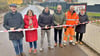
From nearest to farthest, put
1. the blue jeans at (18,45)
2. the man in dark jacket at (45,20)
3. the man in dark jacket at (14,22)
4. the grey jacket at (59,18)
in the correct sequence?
the man in dark jacket at (14,22) → the blue jeans at (18,45) → the man in dark jacket at (45,20) → the grey jacket at (59,18)

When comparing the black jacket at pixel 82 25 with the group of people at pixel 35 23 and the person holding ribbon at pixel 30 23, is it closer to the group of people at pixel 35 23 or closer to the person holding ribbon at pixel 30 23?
the group of people at pixel 35 23

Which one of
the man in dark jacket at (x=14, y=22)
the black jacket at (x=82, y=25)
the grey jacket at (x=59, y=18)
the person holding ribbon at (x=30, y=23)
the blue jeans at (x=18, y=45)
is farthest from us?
the black jacket at (x=82, y=25)

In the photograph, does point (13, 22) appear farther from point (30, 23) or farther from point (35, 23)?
point (35, 23)

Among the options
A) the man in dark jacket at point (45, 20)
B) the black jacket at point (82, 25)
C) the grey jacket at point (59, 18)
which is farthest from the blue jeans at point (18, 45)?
the black jacket at point (82, 25)

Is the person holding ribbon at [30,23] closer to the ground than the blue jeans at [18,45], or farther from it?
farther from it

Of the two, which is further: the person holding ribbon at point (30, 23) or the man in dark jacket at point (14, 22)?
the person holding ribbon at point (30, 23)

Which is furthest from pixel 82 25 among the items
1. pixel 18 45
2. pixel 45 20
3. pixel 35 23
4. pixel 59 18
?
pixel 18 45

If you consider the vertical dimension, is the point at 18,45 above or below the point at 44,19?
below

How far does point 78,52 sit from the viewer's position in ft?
15.0

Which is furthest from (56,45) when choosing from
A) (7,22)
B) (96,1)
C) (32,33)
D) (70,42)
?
(96,1)

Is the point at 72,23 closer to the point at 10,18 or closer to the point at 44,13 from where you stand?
the point at 44,13

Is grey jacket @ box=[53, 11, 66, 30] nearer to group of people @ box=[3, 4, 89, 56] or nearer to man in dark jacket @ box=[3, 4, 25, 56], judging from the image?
group of people @ box=[3, 4, 89, 56]

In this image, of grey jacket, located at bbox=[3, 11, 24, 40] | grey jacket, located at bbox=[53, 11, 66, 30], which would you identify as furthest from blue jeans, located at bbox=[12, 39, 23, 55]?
grey jacket, located at bbox=[53, 11, 66, 30]

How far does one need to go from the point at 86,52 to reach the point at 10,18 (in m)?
3.33
